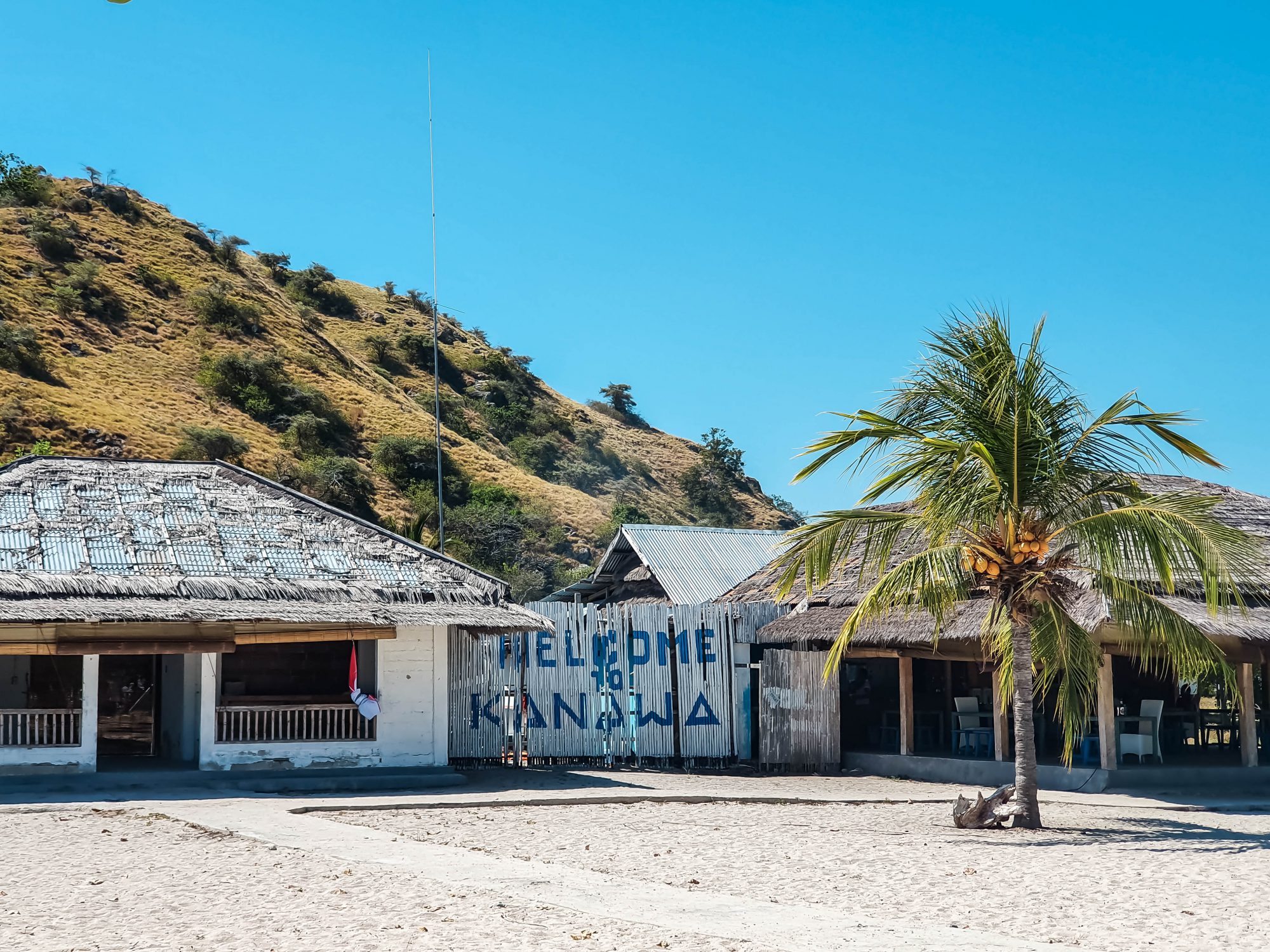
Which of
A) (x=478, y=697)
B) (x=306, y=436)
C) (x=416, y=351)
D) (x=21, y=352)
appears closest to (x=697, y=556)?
(x=478, y=697)

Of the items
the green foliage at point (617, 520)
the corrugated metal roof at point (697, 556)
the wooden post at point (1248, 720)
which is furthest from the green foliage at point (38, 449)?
the wooden post at point (1248, 720)

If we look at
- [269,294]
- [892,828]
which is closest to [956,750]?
[892,828]

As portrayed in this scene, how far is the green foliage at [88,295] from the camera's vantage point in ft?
173

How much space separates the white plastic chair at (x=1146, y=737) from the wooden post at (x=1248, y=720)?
116 cm

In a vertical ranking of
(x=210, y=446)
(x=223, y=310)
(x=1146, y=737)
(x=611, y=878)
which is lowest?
(x=611, y=878)

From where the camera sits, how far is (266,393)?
54.9 metres

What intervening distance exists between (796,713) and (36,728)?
31.3 ft

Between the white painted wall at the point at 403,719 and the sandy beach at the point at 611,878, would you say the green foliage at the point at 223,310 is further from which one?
the sandy beach at the point at 611,878

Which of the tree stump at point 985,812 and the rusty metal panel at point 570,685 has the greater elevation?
the rusty metal panel at point 570,685

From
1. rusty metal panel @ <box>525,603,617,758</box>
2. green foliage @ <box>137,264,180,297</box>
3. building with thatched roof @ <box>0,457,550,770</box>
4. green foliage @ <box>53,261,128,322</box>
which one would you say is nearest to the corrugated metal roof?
rusty metal panel @ <box>525,603,617,758</box>

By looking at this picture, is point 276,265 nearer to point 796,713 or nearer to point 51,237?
point 51,237

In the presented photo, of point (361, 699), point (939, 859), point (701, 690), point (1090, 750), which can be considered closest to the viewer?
point (939, 859)

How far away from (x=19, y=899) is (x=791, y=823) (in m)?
7.13

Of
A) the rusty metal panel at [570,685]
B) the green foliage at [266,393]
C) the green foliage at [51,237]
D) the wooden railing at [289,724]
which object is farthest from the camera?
the green foliage at [51,237]
